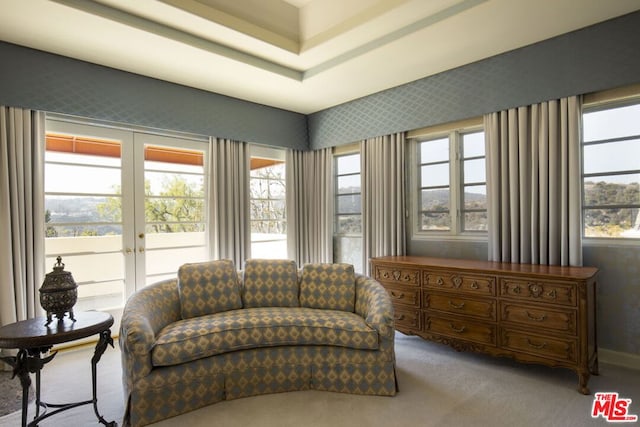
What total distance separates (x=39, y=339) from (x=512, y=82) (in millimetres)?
4318

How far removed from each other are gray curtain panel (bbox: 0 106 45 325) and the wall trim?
5245 millimetres

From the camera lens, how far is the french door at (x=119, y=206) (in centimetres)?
381

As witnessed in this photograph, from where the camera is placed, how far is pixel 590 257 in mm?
3365

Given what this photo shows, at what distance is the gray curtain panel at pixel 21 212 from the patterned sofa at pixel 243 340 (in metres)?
1.36

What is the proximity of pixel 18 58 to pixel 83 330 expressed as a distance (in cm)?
280

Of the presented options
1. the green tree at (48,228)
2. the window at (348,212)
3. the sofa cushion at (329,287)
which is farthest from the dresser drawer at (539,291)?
the green tree at (48,228)

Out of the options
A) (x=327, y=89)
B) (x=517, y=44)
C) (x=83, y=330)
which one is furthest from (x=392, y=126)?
(x=83, y=330)

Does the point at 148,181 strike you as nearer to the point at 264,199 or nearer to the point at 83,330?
the point at 264,199

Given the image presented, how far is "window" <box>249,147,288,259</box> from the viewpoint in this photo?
17.7 feet

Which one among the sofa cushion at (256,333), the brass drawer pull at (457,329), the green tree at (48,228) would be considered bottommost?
the brass drawer pull at (457,329)

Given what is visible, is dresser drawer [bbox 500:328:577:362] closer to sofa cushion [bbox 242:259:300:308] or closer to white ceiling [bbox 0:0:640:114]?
sofa cushion [bbox 242:259:300:308]

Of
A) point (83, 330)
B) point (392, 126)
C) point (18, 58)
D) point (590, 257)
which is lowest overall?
point (83, 330)

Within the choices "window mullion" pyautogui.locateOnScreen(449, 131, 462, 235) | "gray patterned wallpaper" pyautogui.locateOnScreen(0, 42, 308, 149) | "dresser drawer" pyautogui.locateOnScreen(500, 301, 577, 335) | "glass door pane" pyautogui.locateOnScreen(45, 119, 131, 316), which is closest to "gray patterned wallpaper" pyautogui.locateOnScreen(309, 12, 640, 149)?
"window mullion" pyautogui.locateOnScreen(449, 131, 462, 235)

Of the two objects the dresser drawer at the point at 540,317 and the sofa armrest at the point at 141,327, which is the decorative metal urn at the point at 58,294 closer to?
the sofa armrest at the point at 141,327
